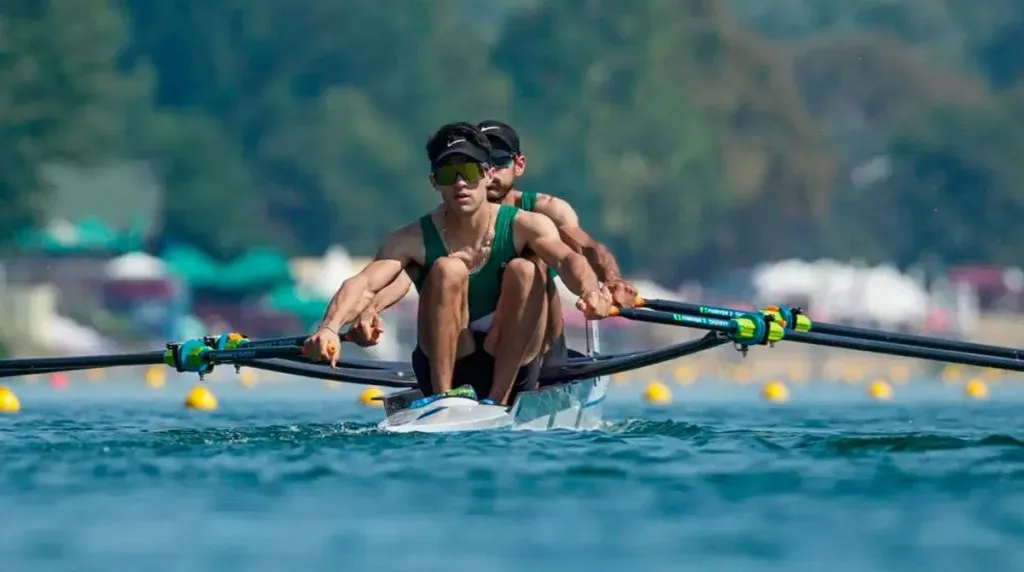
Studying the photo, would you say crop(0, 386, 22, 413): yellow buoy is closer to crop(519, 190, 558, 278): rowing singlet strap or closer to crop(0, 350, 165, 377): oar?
crop(0, 350, 165, 377): oar

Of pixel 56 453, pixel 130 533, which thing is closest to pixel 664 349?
pixel 56 453

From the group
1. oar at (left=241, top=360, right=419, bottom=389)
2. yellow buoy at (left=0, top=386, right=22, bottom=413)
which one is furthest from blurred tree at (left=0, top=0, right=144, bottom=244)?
oar at (left=241, top=360, right=419, bottom=389)

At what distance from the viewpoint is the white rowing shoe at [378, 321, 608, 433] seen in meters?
13.1

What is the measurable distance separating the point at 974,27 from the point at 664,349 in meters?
91.6

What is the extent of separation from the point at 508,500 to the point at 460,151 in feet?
10.7

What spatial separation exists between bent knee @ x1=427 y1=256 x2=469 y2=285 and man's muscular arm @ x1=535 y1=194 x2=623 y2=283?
0.92 meters

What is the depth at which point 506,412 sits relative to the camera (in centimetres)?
1331

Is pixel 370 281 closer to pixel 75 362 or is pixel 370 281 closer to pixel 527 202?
pixel 527 202

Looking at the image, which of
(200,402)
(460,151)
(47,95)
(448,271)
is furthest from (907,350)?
(47,95)

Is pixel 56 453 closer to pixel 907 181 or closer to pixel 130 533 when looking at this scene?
pixel 130 533

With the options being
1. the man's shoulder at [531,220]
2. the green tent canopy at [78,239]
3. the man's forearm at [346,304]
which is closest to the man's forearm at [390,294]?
the man's forearm at [346,304]

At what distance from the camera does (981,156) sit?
7225 cm

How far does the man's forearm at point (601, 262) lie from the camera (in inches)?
529

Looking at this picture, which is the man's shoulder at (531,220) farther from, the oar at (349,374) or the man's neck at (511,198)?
the oar at (349,374)
